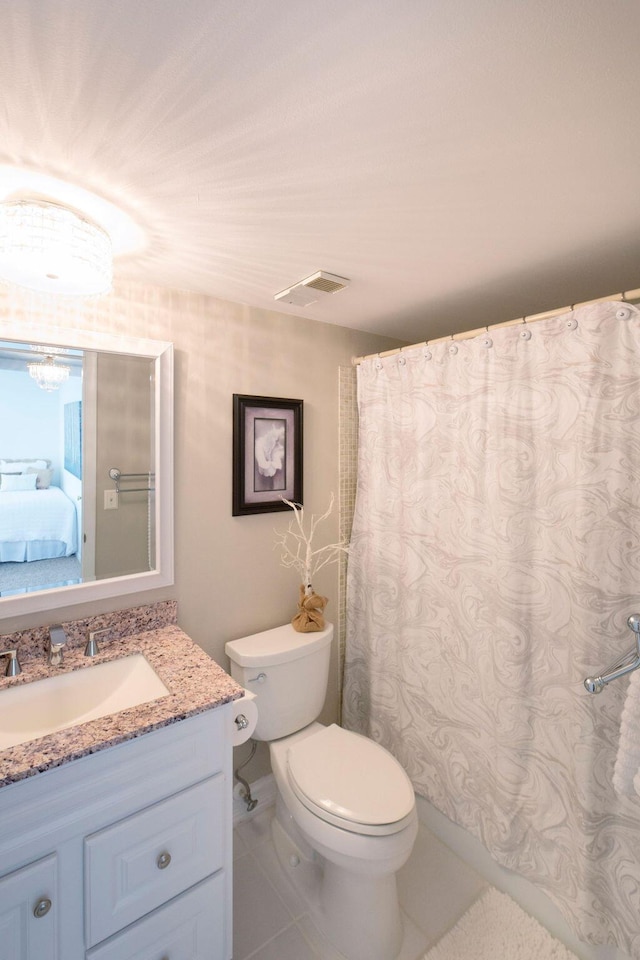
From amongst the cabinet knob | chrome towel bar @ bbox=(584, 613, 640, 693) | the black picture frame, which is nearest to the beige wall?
the black picture frame

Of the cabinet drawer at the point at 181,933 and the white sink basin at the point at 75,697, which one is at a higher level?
the white sink basin at the point at 75,697

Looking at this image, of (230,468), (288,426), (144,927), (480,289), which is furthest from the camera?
(288,426)

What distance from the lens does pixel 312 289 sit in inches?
65.3

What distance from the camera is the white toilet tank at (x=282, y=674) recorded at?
177cm

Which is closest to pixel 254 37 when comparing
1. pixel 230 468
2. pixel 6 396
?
pixel 6 396

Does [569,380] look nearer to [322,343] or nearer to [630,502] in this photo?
[630,502]

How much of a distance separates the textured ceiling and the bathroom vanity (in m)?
1.31

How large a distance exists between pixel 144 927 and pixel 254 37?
6.47 feet

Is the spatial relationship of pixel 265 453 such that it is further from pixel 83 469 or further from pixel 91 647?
pixel 91 647

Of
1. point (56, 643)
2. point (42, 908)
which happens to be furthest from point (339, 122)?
point (42, 908)

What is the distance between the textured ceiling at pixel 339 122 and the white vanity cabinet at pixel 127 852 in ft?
4.46

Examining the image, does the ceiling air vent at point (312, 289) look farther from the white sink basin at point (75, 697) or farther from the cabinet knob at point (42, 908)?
the cabinet knob at point (42, 908)

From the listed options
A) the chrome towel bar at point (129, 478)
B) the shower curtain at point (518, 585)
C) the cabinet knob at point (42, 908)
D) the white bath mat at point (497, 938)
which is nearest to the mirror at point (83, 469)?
the chrome towel bar at point (129, 478)

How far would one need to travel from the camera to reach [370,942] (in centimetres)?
145
